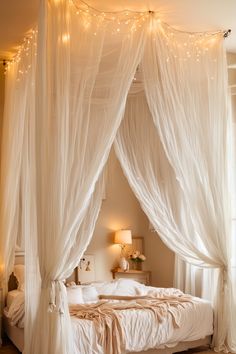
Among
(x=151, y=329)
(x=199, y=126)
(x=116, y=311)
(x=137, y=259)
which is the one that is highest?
(x=199, y=126)

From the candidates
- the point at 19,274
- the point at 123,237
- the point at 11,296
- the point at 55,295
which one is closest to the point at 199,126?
the point at 55,295

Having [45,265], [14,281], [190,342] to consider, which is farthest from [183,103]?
[14,281]

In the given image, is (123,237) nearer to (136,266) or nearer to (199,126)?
(136,266)

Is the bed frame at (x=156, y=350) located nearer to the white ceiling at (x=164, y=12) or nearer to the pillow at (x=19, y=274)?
the pillow at (x=19, y=274)

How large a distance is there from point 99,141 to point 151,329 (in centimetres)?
190

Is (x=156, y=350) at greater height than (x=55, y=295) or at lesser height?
lesser

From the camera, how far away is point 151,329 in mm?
4320

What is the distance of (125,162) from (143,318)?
1620mm

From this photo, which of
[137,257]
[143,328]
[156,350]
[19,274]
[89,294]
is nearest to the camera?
[143,328]

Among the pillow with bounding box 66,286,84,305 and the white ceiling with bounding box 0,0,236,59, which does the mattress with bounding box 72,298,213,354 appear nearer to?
the pillow with bounding box 66,286,84,305

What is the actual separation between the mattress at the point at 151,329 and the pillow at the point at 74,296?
2.33 feet

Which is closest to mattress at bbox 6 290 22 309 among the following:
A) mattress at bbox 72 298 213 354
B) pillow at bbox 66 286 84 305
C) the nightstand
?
pillow at bbox 66 286 84 305

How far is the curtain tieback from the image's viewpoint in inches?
143

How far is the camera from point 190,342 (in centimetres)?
469
